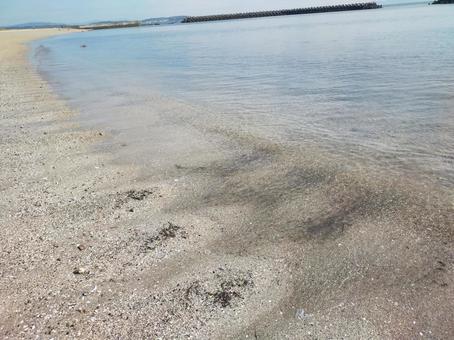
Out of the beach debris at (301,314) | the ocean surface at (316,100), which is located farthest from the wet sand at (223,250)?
the ocean surface at (316,100)

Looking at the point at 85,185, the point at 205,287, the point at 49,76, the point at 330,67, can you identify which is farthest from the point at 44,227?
the point at 49,76

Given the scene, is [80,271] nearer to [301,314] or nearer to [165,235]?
[165,235]

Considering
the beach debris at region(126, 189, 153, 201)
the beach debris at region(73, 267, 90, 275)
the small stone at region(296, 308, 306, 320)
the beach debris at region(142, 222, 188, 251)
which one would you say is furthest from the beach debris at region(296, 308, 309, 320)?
the beach debris at region(126, 189, 153, 201)

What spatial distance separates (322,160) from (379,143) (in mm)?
1304

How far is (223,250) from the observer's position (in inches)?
163

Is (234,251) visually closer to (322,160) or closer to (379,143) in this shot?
(322,160)

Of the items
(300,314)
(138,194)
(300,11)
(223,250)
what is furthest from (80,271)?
(300,11)

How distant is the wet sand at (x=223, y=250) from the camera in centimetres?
319

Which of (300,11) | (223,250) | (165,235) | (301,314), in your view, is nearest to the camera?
(301,314)

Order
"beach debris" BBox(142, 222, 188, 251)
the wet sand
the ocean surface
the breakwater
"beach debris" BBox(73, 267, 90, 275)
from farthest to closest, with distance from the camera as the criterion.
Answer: the breakwater
the ocean surface
"beach debris" BBox(142, 222, 188, 251)
"beach debris" BBox(73, 267, 90, 275)
the wet sand

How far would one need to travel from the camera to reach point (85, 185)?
5.73 meters

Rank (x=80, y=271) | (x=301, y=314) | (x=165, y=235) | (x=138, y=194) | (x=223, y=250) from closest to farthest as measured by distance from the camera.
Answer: (x=301, y=314), (x=80, y=271), (x=223, y=250), (x=165, y=235), (x=138, y=194)

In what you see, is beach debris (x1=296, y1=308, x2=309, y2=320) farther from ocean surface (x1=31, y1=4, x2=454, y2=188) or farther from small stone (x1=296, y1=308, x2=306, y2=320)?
ocean surface (x1=31, y1=4, x2=454, y2=188)

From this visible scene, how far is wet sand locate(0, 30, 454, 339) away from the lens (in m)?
3.19
